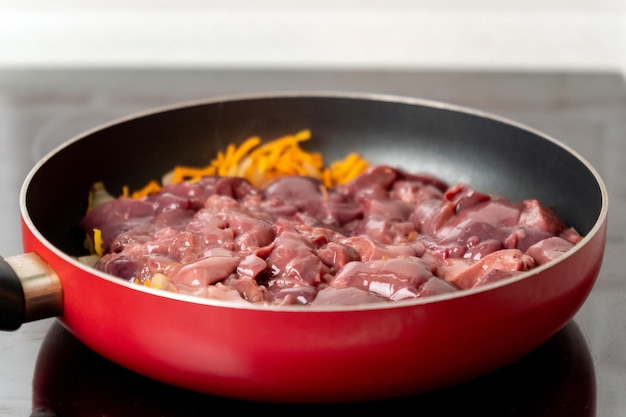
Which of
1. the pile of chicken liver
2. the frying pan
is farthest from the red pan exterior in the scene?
the pile of chicken liver

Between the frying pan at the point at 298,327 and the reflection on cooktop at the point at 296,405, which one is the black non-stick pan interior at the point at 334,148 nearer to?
the frying pan at the point at 298,327

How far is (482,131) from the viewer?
7.23ft

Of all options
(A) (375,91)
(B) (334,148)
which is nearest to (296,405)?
(B) (334,148)

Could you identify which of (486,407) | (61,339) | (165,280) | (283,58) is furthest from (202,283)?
(283,58)

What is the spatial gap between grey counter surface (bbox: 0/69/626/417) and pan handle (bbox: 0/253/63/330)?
145 millimetres

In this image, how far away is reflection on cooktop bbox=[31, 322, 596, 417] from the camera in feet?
4.87

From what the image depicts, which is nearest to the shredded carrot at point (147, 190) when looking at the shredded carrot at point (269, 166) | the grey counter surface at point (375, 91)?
the shredded carrot at point (269, 166)

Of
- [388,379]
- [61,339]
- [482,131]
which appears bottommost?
[61,339]

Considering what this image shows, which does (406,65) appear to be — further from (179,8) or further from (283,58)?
(179,8)

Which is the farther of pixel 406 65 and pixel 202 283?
pixel 406 65

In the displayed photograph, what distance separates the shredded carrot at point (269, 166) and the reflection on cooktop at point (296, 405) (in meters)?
0.71

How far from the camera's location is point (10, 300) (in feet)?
4.73

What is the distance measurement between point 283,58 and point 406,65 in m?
0.43

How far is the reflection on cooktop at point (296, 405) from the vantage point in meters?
1.48
